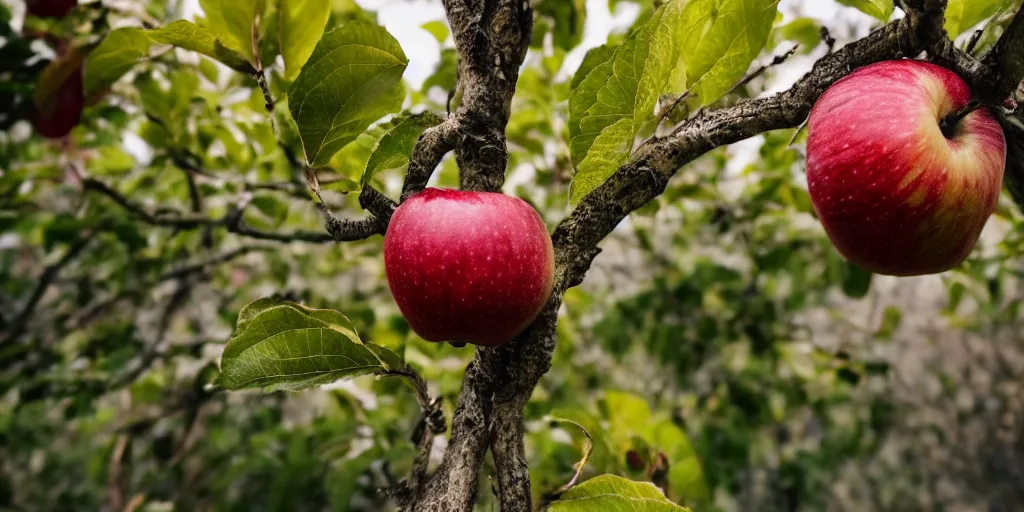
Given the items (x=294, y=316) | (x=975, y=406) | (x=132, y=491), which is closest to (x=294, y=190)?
Result: (x=294, y=316)

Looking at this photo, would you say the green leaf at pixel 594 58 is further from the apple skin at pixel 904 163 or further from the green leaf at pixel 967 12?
the green leaf at pixel 967 12

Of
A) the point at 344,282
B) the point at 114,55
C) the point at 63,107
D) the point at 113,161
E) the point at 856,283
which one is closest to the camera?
the point at 114,55

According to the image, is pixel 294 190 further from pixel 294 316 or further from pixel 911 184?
pixel 911 184

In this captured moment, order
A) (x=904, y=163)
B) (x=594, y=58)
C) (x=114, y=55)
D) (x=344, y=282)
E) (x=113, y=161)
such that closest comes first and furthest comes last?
(x=904, y=163), (x=594, y=58), (x=114, y=55), (x=113, y=161), (x=344, y=282)

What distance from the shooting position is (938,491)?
3.39 m

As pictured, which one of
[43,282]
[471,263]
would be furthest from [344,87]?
[43,282]

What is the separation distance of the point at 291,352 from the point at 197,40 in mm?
274

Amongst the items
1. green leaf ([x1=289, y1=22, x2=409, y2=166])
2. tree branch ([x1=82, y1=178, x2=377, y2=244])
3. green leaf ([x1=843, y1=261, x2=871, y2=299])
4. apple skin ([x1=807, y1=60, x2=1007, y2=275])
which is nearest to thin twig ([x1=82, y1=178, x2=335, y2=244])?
tree branch ([x1=82, y1=178, x2=377, y2=244])

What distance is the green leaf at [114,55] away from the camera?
0.72 meters

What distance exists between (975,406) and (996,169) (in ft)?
11.5

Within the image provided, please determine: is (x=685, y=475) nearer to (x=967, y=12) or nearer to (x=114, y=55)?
(x=967, y=12)

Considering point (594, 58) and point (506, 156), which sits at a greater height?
point (594, 58)

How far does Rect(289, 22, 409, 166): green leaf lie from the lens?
19.1 inches

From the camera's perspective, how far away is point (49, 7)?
3.54 ft
